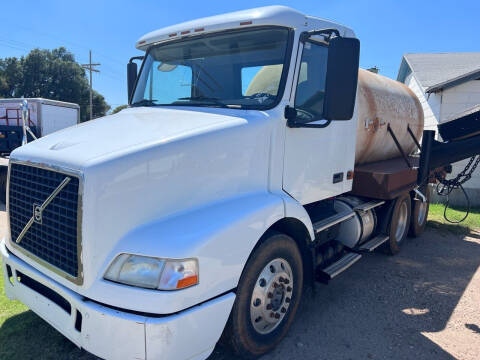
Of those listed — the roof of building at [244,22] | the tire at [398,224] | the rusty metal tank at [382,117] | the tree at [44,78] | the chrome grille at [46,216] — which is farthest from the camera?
the tree at [44,78]

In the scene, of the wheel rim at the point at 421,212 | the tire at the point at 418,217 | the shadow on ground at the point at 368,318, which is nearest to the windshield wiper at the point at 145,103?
the shadow on ground at the point at 368,318

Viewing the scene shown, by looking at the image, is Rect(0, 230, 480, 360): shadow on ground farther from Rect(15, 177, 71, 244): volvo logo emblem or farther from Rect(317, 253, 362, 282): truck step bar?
Rect(15, 177, 71, 244): volvo logo emblem

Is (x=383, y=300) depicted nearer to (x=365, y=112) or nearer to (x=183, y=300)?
(x=365, y=112)

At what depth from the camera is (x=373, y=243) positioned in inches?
201

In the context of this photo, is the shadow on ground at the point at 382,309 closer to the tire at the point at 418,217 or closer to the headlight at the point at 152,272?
the tire at the point at 418,217

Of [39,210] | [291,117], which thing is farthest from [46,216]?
[291,117]

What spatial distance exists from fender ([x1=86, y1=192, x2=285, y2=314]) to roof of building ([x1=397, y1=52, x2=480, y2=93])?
30.3ft

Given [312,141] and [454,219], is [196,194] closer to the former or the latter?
[312,141]

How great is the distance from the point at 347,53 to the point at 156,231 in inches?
79.7

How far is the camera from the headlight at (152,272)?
2.26 metres

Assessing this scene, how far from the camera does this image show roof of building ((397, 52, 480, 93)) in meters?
9.72

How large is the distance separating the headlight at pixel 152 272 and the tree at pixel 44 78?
47582 mm

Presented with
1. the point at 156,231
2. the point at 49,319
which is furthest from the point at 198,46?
the point at 49,319

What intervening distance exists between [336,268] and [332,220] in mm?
515
